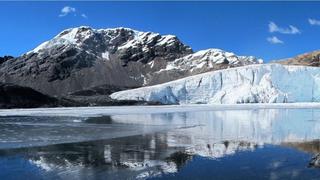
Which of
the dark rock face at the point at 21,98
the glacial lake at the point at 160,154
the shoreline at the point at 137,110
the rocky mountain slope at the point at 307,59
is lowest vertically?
the glacial lake at the point at 160,154

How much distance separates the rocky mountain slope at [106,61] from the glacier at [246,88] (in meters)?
61.9

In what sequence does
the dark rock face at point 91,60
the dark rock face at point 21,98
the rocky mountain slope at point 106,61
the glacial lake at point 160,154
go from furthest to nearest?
the rocky mountain slope at point 106,61
the dark rock face at point 91,60
the dark rock face at point 21,98
the glacial lake at point 160,154

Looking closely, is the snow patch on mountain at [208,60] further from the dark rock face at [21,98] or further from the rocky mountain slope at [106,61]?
the dark rock face at [21,98]

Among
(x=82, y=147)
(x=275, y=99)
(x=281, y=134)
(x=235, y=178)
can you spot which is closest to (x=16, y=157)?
(x=82, y=147)

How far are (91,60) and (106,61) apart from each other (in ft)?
17.4

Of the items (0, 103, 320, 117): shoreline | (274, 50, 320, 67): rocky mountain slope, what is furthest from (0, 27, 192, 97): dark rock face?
(0, 103, 320, 117): shoreline

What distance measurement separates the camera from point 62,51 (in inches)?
6501

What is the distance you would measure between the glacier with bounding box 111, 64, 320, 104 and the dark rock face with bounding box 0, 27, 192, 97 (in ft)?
227

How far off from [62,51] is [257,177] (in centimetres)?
15701

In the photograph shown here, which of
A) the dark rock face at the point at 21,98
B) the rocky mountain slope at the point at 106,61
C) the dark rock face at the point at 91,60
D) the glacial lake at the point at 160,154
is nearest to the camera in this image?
the glacial lake at the point at 160,154

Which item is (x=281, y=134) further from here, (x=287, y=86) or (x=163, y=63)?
(x=163, y=63)

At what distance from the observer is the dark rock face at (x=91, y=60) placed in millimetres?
149875

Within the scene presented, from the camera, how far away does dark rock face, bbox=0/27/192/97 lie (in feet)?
492

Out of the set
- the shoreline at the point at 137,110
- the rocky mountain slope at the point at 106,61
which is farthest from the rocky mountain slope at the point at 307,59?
the shoreline at the point at 137,110
